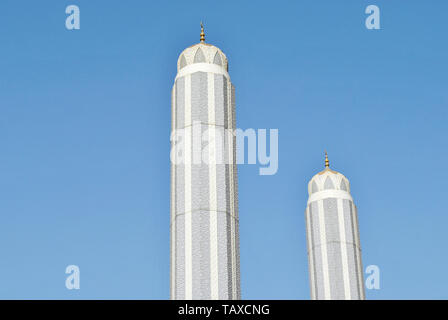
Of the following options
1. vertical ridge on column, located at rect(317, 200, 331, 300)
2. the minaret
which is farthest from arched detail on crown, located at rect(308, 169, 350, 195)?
vertical ridge on column, located at rect(317, 200, 331, 300)

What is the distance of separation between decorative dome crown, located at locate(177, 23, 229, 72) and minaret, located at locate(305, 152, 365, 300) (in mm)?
12113

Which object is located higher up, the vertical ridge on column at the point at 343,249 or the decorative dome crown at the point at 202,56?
the decorative dome crown at the point at 202,56

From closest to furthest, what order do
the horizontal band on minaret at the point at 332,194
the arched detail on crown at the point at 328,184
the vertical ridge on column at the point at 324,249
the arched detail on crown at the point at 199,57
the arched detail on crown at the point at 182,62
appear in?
the arched detail on crown at the point at 199,57
the arched detail on crown at the point at 182,62
the vertical ridge on column at the point at 324,249
the horizontal band on minaret at the point at 332,194
the arched detail on crown at the point at 328,184

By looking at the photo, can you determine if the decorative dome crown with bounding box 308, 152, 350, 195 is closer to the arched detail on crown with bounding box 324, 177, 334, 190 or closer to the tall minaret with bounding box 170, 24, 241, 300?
the arched detail on crown with bounding box 324, 177, 334, 190

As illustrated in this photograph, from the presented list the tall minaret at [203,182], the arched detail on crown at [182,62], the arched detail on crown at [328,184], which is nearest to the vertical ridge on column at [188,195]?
the tall minaret at [203,182]

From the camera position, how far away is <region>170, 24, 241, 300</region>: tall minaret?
912 inches

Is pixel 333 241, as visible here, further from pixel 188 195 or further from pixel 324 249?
pixel 188 195

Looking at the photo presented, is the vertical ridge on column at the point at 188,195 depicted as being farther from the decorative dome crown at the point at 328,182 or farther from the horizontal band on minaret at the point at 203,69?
the decorative dome crown at the point at 328,182

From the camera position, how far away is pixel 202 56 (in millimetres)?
27250

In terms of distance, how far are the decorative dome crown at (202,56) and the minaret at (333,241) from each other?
12.1m

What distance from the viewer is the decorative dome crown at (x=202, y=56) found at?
27.2 metres
